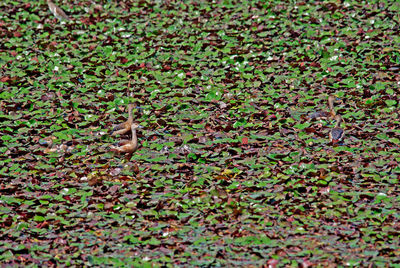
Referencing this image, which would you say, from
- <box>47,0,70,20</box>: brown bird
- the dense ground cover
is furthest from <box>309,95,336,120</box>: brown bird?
<box>47,0,70,20</box>: brown bird

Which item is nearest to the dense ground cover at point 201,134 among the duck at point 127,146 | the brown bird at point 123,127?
the duck at point 127,146

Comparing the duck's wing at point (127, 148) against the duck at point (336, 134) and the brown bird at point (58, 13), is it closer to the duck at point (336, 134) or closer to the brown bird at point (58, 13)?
the duck at point (336, 134)

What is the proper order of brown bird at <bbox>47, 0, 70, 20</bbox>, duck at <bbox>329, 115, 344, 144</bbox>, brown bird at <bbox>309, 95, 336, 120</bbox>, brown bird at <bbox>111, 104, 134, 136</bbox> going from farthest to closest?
brown bird at <bbox>47, 0, 70, 20</bbox> → brown bird at <bbox>309, 95, 336, 120</bbox> → brown bird at <bbox>111, 104, 134, 136</bbox> → duck at <bbox>329, 115, 344, 144</bbox>

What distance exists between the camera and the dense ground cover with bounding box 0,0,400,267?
7.14 m

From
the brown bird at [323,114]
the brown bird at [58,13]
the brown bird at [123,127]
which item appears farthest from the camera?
the brown bird at [58,13]

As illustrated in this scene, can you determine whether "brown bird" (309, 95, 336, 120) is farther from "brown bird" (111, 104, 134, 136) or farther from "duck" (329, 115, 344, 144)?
"brown bird" (111, 104, 134, 136)

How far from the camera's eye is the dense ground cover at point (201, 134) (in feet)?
23.4

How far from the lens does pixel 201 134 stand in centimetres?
923

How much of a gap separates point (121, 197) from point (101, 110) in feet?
7.77

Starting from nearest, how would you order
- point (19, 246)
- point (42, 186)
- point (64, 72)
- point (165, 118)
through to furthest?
point (19, 246) → point (42, 186) → point (165, 118) → point (64, 72)

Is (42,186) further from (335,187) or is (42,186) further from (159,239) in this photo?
(335,187)

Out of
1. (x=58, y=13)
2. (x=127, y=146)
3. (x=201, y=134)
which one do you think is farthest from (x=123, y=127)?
(x=58, y=13)

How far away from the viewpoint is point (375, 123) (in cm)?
938

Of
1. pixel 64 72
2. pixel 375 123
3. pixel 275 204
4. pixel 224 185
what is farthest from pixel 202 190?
pixel 64 72
